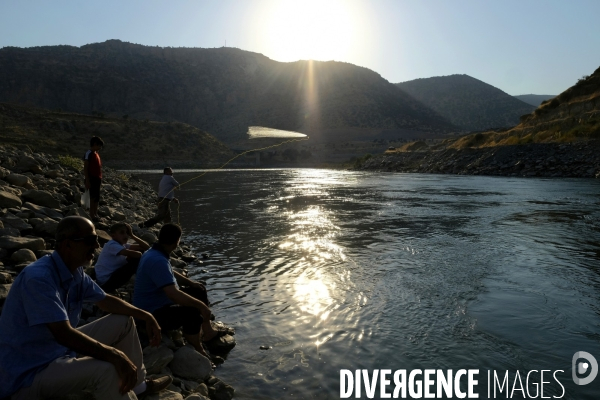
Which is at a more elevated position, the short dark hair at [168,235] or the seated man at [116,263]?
the short dark hair at [168,235]

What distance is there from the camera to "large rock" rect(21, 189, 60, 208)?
10.2m

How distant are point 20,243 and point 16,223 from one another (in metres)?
1.25

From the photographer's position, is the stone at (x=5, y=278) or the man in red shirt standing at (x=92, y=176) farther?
the man in red shirt standing at (x=92, y=176)

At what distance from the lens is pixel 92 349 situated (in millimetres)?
3395

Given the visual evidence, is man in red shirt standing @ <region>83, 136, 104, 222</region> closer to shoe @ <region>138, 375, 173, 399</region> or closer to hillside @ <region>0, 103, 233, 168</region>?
shoe @ <region>138, 375, 173, 399</region>

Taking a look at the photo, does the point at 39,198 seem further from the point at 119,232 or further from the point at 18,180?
the point at 119,232

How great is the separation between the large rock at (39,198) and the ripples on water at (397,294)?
3648mm

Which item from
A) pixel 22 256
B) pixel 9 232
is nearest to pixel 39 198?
pixel 9 232

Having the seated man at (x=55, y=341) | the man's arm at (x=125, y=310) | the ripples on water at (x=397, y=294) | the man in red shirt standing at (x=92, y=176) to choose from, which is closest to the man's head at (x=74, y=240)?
the seated man at (x=55, y=341)

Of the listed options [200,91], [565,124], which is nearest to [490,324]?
[565,124]

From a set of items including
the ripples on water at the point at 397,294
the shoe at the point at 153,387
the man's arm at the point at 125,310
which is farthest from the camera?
the ripples on water at the point at 397,294

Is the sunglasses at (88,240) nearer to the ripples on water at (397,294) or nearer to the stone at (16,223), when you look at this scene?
the ripples on water at (397,294)

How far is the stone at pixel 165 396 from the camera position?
4197 mm

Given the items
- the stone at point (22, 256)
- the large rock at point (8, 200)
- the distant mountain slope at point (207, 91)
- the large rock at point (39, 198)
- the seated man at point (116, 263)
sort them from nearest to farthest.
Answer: the stone at point (22, 256)
the seated man at point (116, 263)
the large rock at point (8, 200)
the large rock at point (39, 198)
the distant mountain slope at point (207, 91)
